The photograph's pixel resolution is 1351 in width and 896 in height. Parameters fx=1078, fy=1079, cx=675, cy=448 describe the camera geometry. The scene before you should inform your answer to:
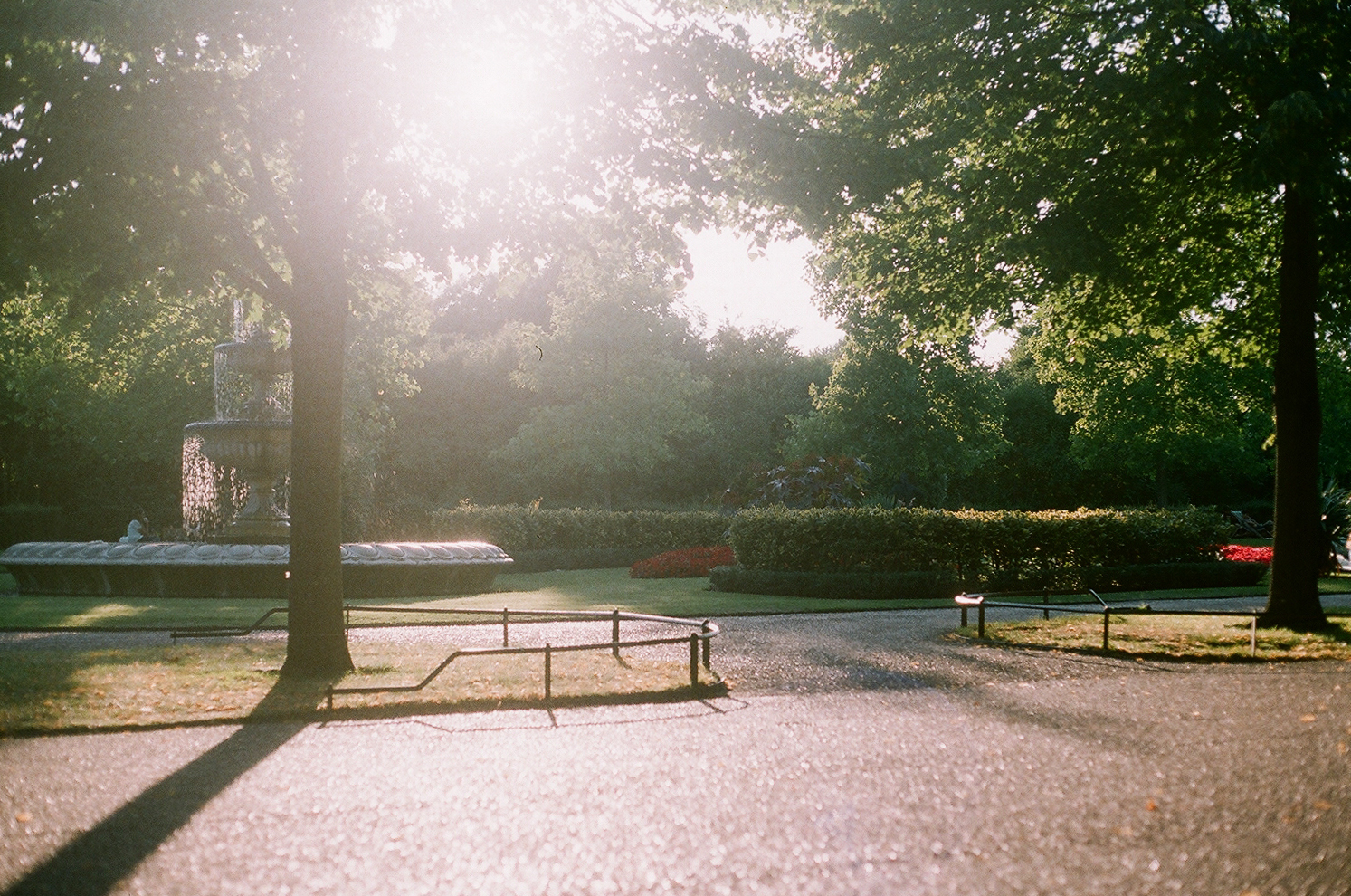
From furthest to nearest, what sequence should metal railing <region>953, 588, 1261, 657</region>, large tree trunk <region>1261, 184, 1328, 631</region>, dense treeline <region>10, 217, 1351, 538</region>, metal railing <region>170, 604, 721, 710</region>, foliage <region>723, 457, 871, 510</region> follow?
dense treeline <region>10, 217, 1351, 538</region> < foliage <region>723, 457, 871, 510</region> < large tree trunk <region>1261, 184, 1328, 631</region> < metal railing <region>953, 588, 1261, 657</region> < metal railing <region>170, 604, 721, 710</region>

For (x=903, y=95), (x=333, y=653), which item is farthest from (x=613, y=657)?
(x=903, y=95)

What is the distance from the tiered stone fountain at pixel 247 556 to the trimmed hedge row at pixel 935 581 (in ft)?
18.8

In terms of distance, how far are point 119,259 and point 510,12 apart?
4.82 m

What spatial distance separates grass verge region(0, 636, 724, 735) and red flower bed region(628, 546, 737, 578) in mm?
14654

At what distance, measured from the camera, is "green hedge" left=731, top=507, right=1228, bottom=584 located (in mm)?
22156

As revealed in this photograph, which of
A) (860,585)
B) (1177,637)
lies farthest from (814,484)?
(1177,637)

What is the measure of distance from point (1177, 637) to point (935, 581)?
23.4ft

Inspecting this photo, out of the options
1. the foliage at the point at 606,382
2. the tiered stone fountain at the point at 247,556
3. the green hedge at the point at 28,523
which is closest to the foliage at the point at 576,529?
the foliage at the point at 606,382

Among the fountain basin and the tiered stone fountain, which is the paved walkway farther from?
the tiered stone fountain

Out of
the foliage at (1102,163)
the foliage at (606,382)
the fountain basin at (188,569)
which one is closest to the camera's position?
the foliage at (1102,163)

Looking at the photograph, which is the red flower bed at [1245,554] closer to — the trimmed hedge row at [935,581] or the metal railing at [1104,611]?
the trimmed hedge row at [935,581]

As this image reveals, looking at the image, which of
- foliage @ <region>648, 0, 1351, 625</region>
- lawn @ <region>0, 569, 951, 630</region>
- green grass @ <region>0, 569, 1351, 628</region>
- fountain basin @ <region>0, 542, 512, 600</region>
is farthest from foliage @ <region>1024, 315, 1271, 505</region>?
fountain basin @ <region>0, 542, 512, 600</region>

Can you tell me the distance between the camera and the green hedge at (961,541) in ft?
72.7

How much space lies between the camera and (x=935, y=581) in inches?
849
